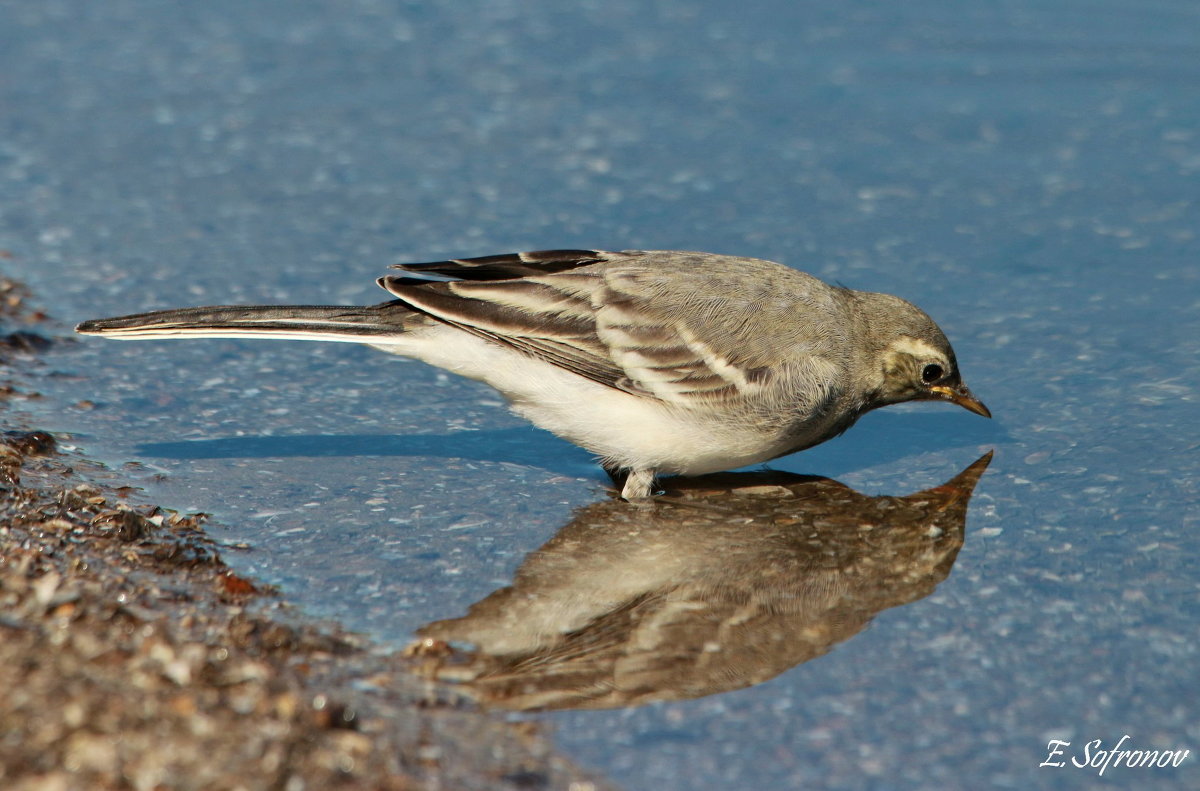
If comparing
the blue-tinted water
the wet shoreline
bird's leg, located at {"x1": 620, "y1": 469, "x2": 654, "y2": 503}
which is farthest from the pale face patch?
the wet shoreline

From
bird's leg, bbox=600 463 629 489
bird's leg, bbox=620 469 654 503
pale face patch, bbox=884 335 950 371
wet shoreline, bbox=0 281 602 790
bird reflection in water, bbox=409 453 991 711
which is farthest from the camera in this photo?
bird's leg, bbox=600 463 629 489

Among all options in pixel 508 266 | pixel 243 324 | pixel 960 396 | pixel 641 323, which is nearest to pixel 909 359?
pixel 960 396

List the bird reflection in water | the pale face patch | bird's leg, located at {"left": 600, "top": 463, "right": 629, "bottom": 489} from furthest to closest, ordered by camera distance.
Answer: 1. bird's leg, located at {"left": 600, "top": 463, "right": 629, "bottom": 489}
2. the pale face patch
3. the bird reflection in water

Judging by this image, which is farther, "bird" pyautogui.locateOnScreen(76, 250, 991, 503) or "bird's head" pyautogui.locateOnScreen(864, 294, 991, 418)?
"bird's head" pyautogui.locateOnScreen(864, 294, 991, 418)

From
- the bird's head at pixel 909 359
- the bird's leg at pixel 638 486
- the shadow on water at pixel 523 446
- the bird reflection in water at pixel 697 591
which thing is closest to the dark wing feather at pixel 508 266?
the shadow on water at pixel 523 446

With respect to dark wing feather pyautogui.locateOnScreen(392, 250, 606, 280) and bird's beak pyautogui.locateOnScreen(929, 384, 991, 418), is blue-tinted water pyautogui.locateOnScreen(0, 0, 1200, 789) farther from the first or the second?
dark wing feather pyautogui.locateOnScreen(392, 250, 606, 280)

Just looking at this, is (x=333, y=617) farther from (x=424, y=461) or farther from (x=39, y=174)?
(x=39, y=174)
